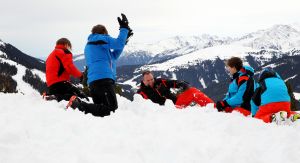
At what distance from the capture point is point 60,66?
9688 mm

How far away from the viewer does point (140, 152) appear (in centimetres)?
546

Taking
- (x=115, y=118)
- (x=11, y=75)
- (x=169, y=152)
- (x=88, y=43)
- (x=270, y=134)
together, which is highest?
(x=11, y=75)

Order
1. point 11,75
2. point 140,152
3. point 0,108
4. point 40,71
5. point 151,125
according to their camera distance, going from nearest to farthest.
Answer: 1. point 140,152
2. point 151,125
3. point 0,108
4. point 11,75
5. point 40,71

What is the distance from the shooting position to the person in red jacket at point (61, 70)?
31.2 feet

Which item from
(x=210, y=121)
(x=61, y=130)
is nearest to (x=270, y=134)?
(x=210, y=121)

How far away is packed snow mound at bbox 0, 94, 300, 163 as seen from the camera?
16.8 feet

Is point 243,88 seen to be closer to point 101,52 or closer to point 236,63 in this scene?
point 236,63

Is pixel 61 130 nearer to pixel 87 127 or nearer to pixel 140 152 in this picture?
pixel 87 127

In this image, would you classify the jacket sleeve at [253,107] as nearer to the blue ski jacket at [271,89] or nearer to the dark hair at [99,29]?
the blue ski jacket at [271,89]

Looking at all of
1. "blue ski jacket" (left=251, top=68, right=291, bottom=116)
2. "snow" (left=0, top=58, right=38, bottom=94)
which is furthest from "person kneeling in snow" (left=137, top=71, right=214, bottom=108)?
"snow" (left=0, top=58, right=38, bottom=94)

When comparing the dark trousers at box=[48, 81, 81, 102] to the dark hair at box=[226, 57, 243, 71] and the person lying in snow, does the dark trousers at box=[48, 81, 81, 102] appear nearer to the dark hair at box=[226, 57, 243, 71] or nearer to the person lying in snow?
the person lying in snow

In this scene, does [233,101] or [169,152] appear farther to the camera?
[233,101]

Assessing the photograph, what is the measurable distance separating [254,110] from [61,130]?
4.77 metres

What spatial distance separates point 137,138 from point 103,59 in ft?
10.5
